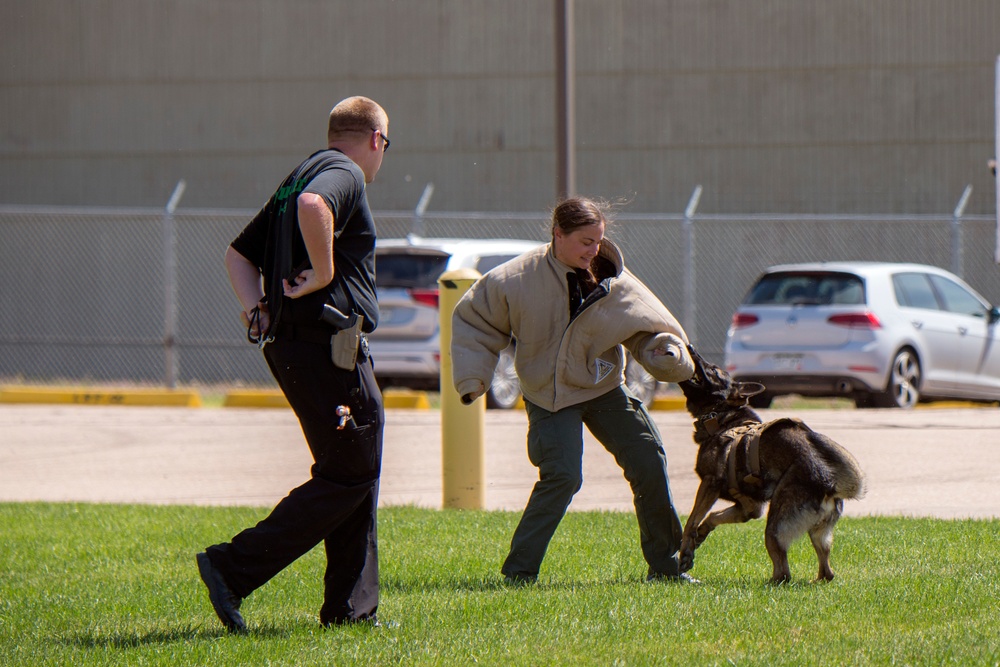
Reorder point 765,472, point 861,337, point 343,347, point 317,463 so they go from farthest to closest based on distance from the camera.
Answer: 1. point 861,337
2. point 765,472
3. point 317,463
4. point 343,347

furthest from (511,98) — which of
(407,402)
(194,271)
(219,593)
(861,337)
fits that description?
(219,593)

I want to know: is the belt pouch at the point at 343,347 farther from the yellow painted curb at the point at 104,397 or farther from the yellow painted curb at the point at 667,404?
the yellow painted curb at the point at 104,397

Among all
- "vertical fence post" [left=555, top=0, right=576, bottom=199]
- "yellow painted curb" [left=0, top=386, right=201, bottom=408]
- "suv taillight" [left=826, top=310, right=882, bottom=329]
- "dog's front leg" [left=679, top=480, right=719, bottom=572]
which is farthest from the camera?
"yellow painted curb" [left=0, top=386, right=201, bottom=408]

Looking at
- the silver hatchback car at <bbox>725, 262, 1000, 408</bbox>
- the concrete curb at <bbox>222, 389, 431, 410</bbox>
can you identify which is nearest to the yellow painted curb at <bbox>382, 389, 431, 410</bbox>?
the concrete curb at <bbox>222, 389, 431, 410</bbox>

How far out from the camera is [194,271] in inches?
911

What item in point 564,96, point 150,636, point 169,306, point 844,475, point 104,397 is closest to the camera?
point 150,636

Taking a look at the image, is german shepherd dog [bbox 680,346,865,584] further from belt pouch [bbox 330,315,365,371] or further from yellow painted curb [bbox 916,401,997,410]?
yellow painted curb [bbox 916,401,997,410]

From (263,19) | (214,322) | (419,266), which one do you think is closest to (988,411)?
(419,266)

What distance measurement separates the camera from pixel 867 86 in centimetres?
2150

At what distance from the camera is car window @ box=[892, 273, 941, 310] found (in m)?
14.0

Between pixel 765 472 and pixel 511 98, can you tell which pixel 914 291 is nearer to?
pixel 765 472

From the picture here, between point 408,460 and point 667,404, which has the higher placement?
point 408,460

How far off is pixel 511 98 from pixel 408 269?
9.01 meters

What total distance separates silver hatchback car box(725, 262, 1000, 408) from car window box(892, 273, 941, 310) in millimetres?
13
